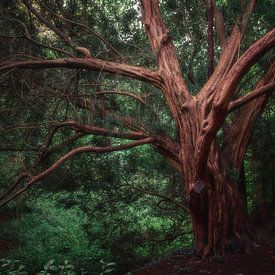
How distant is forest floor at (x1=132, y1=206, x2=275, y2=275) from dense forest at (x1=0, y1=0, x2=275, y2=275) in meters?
0.06

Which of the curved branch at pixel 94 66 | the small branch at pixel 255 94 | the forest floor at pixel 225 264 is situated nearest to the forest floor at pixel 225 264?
the forest floor at pixel 225 264

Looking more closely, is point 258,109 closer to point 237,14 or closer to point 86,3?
point 237,14

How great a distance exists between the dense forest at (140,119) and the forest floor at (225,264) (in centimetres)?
6

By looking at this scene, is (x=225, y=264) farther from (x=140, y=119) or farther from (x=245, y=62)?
(x=245, y=62)

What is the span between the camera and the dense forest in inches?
219

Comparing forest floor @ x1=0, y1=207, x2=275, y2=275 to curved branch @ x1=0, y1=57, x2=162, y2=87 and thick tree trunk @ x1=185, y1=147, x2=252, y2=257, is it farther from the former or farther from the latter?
curved branch @ x1=0, y1=57, x2=162, y2=87

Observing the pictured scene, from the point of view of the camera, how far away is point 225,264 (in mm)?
5508

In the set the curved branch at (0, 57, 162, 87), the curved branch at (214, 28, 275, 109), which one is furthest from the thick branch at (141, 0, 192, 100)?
the curved branch at (214, 28, 275, 109)

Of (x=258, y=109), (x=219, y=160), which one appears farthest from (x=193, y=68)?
(x=219, y=160)

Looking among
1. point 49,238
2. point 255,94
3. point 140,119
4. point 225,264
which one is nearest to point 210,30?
point 140,119

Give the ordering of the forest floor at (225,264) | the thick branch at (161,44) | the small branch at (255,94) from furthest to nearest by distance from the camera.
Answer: the thick branch at (161,44) → the forest floor at (225,264) → the small branch at (255,94)

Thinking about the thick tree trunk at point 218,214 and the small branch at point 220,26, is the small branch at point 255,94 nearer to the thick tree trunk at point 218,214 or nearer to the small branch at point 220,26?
the thick tree trunk at point 218,214

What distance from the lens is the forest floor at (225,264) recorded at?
5.36m

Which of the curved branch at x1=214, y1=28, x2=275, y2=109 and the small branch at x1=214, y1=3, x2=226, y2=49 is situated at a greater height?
the small branch at x1=214, y1=3, x2=226, y2=49
